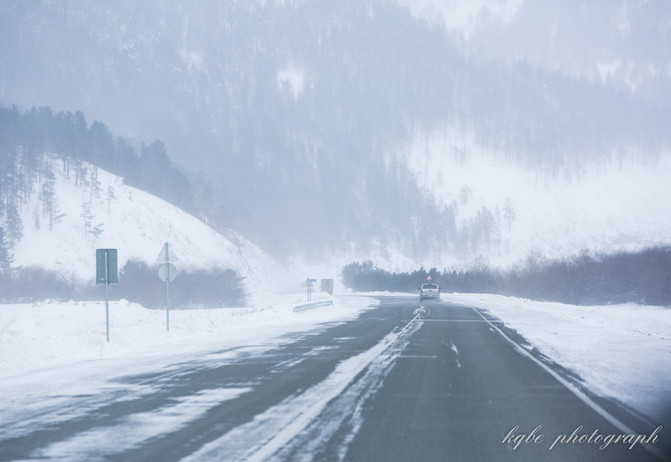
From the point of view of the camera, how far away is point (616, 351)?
19.2 m

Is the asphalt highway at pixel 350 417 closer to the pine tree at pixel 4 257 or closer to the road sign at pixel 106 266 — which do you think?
the road sign at pixel 106 266

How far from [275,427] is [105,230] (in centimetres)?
11144

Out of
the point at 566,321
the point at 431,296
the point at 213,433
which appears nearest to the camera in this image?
the point at 213,433

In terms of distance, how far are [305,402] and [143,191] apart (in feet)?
419

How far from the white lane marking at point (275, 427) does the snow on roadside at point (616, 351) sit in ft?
14.3

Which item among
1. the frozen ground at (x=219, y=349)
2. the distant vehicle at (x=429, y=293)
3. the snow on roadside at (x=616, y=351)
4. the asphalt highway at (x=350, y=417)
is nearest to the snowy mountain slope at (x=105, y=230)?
the distant vehicle at (x=429, y=293)

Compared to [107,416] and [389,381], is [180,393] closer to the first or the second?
[107,416]

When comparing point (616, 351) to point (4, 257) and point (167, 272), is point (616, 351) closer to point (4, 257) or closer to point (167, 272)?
point (167, 272)

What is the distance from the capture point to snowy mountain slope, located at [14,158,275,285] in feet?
360

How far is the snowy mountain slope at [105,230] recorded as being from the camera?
360 feet

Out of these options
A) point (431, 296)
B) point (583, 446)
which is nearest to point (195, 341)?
point (583, 446)

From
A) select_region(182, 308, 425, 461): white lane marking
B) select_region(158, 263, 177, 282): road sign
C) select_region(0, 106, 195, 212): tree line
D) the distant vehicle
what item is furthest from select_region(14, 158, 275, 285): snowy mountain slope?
select_region(182, 308, 425, 461): white lane marking

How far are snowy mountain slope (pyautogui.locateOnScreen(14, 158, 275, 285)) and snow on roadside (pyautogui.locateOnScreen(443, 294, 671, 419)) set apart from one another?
2910 inches

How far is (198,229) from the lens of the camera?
13050 cm
